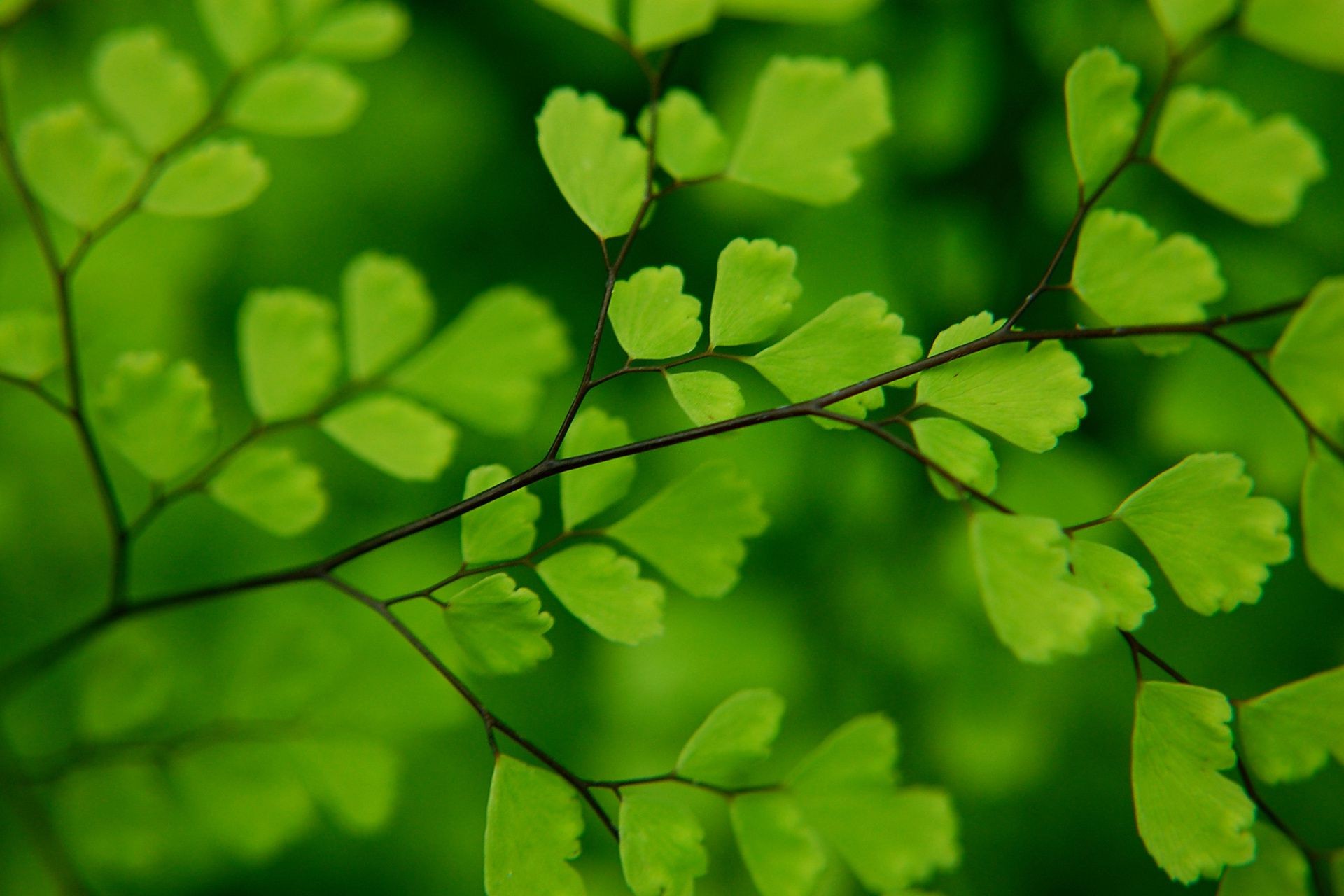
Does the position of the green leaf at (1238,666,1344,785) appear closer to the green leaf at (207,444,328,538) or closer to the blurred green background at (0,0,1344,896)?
the blurred green background at (0,0,1344,896)

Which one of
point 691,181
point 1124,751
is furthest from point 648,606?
point 1124,751

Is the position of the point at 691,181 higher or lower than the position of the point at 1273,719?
higher

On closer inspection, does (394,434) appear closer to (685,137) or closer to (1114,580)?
(685,137)

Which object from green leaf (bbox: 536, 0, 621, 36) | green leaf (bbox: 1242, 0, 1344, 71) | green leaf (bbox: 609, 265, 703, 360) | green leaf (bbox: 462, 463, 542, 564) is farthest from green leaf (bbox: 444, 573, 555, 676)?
green leaf (bbox: 1242, 0, 1344, 71)

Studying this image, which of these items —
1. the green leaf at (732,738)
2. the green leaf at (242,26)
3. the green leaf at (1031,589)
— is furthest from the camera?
the green leaf at (242,26)

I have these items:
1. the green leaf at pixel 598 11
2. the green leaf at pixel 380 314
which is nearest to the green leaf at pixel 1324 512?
the green leaf at pixel 598 11

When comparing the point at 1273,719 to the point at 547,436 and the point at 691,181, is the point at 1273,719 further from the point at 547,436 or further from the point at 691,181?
the point at 547,436

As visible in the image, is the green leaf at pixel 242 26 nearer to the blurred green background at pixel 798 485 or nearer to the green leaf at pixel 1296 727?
the blurred green background at pixel 798 485
